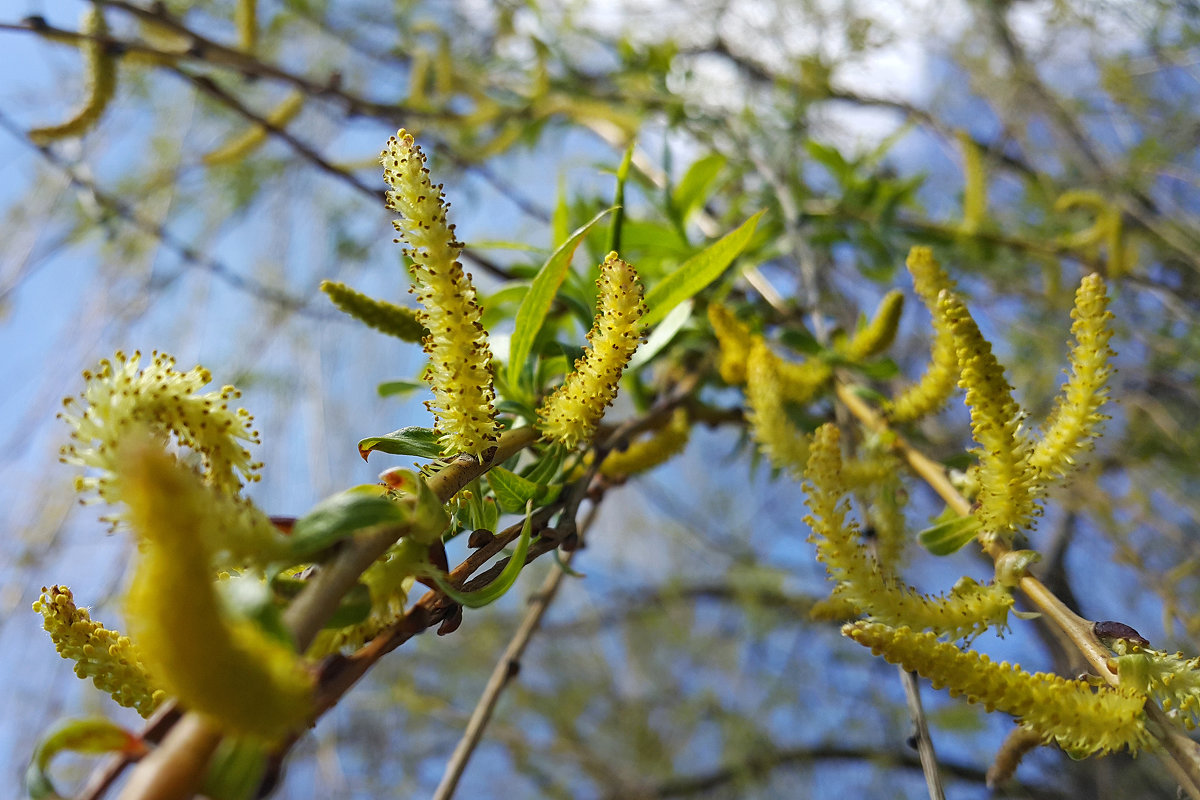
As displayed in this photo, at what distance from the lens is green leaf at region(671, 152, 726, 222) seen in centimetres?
68

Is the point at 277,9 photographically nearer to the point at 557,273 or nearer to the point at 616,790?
the point at 557,273

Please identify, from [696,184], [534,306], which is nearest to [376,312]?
[534,306]

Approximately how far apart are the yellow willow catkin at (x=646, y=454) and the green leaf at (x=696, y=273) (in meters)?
0.09

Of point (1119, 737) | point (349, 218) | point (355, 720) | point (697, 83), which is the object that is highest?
point (349, 218)

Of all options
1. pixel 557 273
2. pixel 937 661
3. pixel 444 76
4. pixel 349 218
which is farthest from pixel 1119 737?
pixel 349 218

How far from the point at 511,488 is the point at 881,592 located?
16cm

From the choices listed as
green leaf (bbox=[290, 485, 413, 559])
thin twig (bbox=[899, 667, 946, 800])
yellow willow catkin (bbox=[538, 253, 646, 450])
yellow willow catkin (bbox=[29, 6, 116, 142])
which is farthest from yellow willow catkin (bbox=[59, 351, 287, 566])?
yellow willow catkin (bbox=[29, 6, 116, 142])

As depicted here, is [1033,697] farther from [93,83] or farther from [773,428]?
[93,83]

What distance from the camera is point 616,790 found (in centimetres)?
151

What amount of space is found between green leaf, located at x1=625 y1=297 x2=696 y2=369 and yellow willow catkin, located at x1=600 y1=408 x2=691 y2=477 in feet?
0.18

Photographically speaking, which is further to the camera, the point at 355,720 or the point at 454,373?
the point at 355,720

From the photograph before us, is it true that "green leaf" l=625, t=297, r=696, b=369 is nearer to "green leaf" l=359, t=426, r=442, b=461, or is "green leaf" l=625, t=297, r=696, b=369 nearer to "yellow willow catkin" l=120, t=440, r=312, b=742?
"green leaf" l=359, t=426, r=442, b=461

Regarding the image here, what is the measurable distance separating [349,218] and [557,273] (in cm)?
129

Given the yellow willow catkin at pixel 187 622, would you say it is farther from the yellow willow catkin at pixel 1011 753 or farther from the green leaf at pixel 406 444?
the yellow willow catkin at pixel 1011 753
